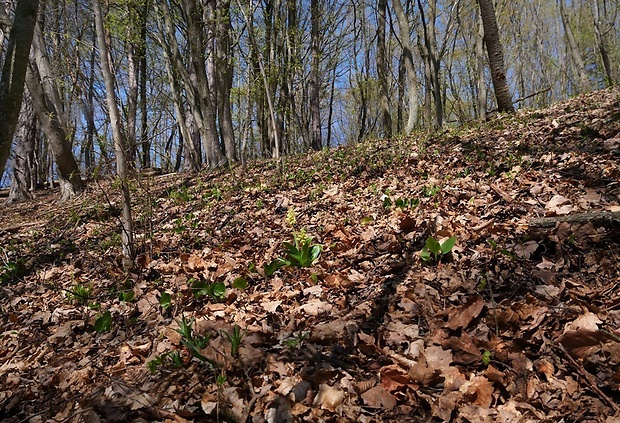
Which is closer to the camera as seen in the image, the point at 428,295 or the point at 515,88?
the point at 428,295

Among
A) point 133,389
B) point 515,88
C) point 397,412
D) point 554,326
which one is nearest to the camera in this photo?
point 397,412

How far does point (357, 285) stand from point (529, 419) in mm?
1477

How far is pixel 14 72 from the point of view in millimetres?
3303

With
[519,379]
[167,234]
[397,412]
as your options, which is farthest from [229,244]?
[519,379]

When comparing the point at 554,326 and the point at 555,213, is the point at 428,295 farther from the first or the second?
the point at 555,213

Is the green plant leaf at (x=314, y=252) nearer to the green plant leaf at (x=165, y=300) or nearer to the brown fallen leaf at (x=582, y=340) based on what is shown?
the green plant leaf at (x=165, y=300)

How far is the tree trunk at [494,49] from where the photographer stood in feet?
22.8

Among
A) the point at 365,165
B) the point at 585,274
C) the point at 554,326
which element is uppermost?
the point at 365,165

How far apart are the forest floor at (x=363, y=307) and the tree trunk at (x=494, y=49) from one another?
2179mm

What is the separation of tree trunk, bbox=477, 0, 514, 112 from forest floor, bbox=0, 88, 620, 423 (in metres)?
2.18

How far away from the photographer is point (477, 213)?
3.56m

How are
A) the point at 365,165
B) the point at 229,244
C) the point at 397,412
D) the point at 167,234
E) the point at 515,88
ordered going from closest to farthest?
the point at 397,412
the point at 229,244
the point at 167,234
the point at 365,165
the point at 515,88

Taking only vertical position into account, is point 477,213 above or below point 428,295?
above

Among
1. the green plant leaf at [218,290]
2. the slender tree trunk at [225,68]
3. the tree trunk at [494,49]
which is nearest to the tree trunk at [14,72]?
the green plant leaf at [218,290]
